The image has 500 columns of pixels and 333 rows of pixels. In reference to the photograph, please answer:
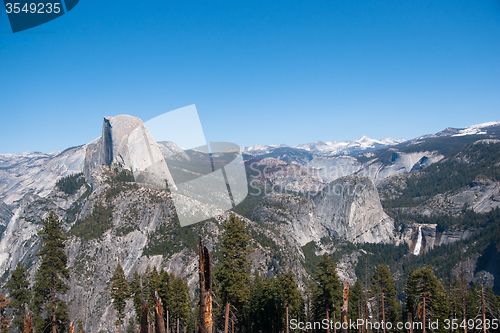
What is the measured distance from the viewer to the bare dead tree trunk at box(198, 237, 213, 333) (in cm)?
457

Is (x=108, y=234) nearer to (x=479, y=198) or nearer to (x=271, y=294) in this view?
(x=271, y=294)

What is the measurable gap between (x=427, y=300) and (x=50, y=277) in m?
28.1

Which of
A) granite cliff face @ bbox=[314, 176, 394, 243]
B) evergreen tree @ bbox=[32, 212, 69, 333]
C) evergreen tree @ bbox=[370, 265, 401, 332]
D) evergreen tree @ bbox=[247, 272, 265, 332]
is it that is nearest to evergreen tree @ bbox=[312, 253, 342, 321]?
evergreen tree @ bbox=[370, 265, 401, 332]

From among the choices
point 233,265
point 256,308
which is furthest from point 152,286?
point 256,308

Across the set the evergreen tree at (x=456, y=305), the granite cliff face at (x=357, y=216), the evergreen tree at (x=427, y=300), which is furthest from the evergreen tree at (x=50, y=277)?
the granite cliff face at (x=357, y=216)

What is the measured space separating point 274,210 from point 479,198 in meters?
136

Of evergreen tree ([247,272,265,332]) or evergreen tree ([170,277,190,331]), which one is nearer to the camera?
evergreen tree ([170,277,190,331])

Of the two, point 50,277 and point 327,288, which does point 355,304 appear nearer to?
point 327,288

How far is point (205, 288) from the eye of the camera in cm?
475

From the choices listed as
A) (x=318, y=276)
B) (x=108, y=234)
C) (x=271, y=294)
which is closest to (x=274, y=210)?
(x=108, y=234)

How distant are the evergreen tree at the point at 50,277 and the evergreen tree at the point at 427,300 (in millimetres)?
25639

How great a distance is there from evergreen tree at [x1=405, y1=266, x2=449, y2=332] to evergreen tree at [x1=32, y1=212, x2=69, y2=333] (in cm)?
2564

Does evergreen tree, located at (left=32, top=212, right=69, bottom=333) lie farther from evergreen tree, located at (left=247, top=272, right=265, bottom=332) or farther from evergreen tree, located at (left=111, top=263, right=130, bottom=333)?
evergreen tree, located at (left=247, top=272, right=265, bottom=332)

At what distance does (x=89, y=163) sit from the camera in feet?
513
